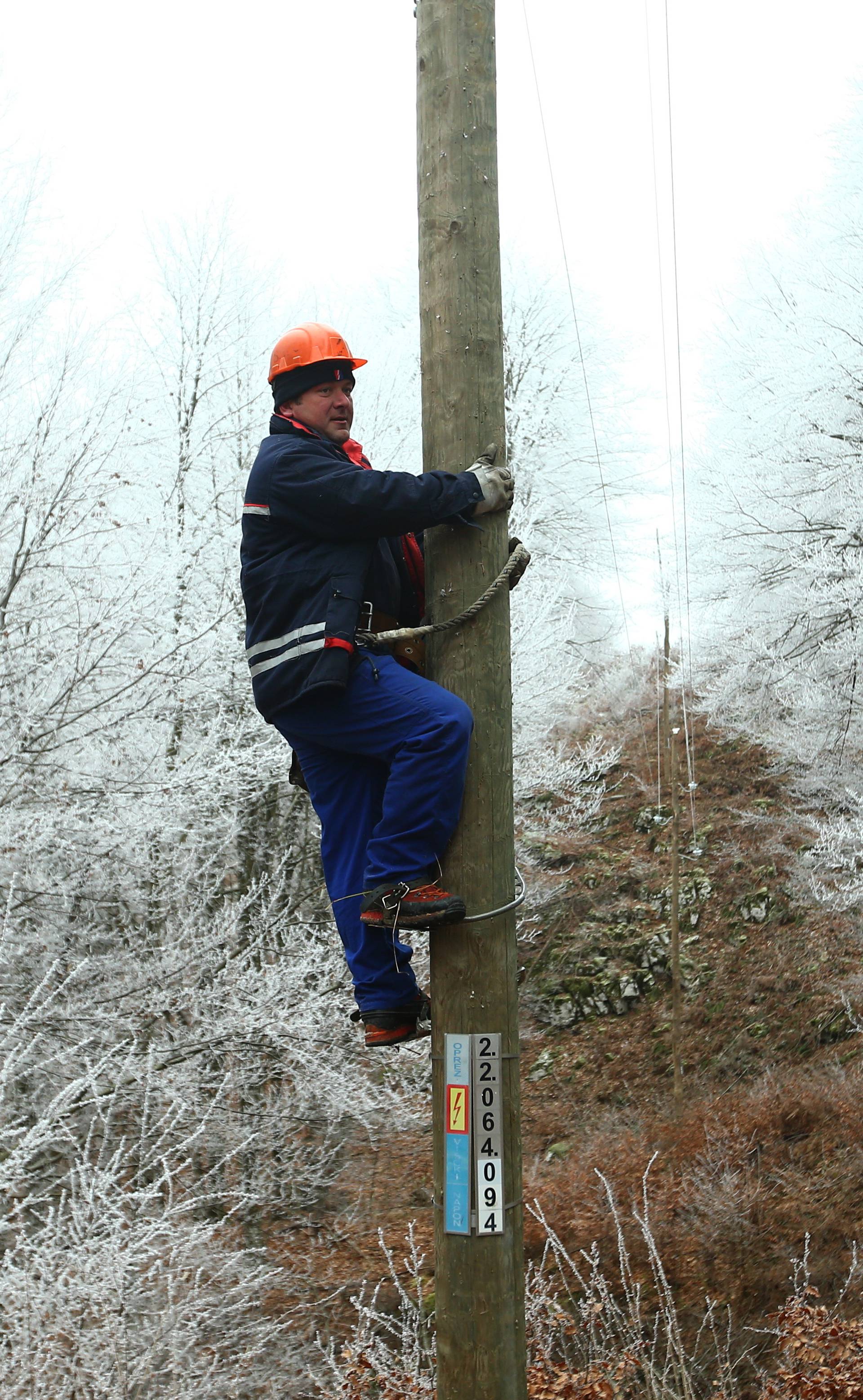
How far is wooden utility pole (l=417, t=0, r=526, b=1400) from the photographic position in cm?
266

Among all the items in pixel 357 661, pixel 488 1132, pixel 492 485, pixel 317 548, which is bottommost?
pixel 488 1132

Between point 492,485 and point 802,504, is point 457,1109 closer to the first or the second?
point 492,485

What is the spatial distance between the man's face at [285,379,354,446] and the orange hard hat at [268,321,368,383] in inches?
3.0

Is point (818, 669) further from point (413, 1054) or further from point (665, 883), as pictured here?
point (413, 1054)

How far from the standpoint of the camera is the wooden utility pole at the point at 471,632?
2658 millimetres

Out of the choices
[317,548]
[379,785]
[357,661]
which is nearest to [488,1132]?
[379,785]

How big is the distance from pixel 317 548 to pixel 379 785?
0.67 meters

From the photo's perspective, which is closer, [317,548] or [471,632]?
[471,632]

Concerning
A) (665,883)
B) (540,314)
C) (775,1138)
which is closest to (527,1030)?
(665,883)

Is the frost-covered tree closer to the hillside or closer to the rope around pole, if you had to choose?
the hillside

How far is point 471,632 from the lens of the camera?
2.89 meters

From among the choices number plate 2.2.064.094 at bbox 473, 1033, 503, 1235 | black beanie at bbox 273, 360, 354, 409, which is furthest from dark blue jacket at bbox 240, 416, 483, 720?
number plate 2.2.064.094 at bbox 473, 1033, 503, 1235

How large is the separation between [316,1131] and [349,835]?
341 inches

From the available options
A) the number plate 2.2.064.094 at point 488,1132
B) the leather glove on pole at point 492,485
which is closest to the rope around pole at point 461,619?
the leather glove on pole at point 492,485
